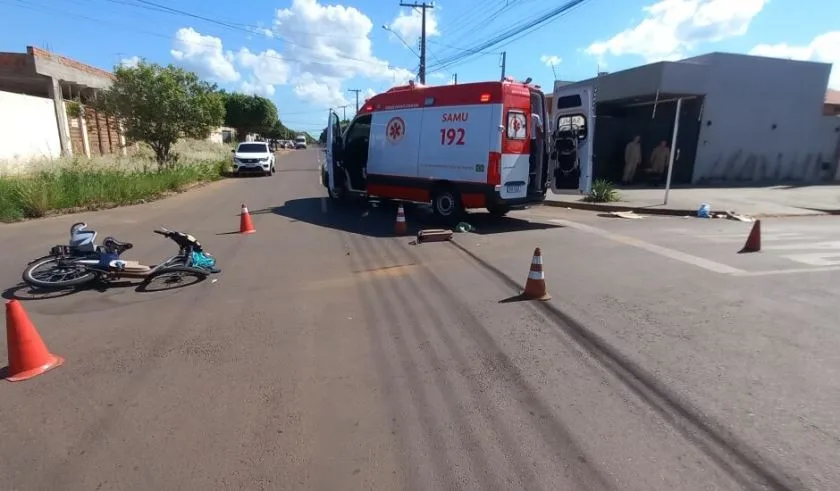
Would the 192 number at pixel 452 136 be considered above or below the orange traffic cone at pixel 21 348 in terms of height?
above

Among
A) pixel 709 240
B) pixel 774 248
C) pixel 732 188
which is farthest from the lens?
pixel 732 188

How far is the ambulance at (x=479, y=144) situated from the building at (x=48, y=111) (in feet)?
48.6

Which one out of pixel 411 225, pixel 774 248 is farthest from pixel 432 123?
pixel 774 248

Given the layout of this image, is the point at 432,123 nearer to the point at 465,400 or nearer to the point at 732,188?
the point at 465,400

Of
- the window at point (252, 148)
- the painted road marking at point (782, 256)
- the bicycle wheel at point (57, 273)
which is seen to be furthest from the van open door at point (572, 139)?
the window at point (252, 148)

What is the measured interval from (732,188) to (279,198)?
1521 cm

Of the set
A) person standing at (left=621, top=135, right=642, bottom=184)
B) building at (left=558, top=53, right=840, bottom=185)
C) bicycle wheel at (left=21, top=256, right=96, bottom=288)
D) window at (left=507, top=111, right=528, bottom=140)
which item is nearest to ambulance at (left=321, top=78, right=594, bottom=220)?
window at (left=507, top=111, right=528, bottom=140)

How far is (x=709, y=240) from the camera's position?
849 centimetres

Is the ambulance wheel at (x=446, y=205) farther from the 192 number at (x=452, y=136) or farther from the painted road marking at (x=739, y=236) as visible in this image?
the painted road marking at (x=739, y=236)

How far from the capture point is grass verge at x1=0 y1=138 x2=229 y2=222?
10938 millimetres

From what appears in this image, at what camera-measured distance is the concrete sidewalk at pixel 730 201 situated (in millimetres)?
12227

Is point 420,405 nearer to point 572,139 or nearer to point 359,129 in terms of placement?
point 572,139

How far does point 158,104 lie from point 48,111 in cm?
728

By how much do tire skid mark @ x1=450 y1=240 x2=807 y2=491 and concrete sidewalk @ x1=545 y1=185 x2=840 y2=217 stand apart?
677 cm
